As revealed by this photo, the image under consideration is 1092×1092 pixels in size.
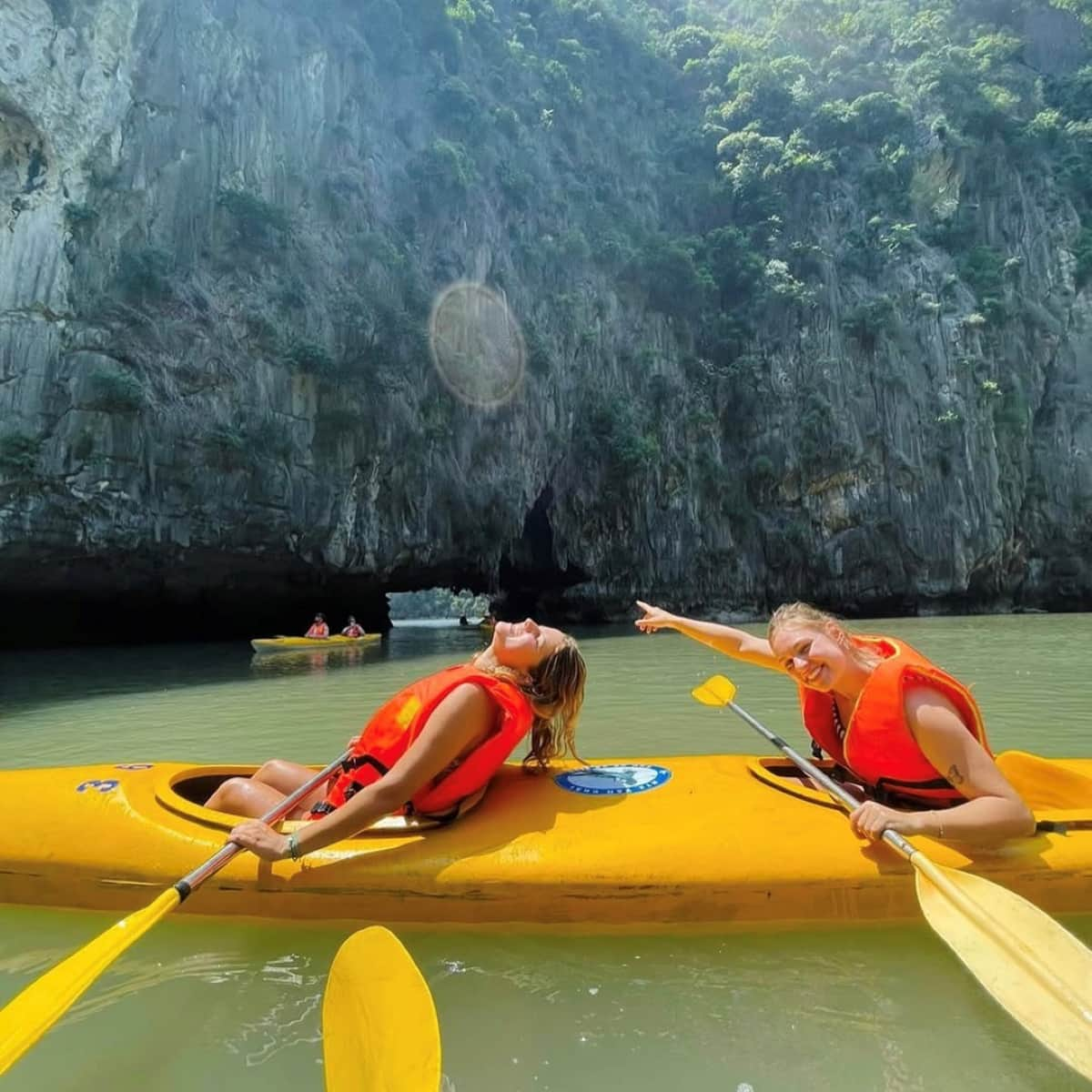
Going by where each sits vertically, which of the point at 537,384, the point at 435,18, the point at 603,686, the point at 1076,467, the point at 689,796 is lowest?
the point at 603,686

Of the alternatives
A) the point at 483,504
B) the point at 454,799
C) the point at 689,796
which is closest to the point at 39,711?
the point at 454,799

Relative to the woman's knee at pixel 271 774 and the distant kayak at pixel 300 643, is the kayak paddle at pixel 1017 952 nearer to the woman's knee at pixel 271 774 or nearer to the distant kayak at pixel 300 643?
the woman's knee at pixel 271 774

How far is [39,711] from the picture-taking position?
272 inches

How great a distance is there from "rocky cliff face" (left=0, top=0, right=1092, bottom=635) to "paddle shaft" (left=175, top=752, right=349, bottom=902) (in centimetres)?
1346

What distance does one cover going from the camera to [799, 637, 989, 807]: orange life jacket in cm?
213

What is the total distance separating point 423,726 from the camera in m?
2.22

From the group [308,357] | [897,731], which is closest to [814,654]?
[897,731]

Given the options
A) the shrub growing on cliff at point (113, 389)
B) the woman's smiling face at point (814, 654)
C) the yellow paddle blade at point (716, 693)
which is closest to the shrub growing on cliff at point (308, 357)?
the shrub growing on cliff at point (113, 389)

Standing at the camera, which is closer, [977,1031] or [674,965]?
[977,1031]

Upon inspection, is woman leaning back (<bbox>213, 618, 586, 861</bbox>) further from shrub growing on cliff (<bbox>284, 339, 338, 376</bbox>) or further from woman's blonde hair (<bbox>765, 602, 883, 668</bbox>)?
shrub growing on cliff (<bbox>284, 339, 338, 376</bbox>)

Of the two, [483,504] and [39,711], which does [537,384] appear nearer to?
[483,504]

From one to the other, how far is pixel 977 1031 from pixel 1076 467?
28.4m

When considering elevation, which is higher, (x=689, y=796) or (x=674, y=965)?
(x=689, y=796)

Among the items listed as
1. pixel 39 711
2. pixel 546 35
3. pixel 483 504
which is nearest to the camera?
pixel 39 711
